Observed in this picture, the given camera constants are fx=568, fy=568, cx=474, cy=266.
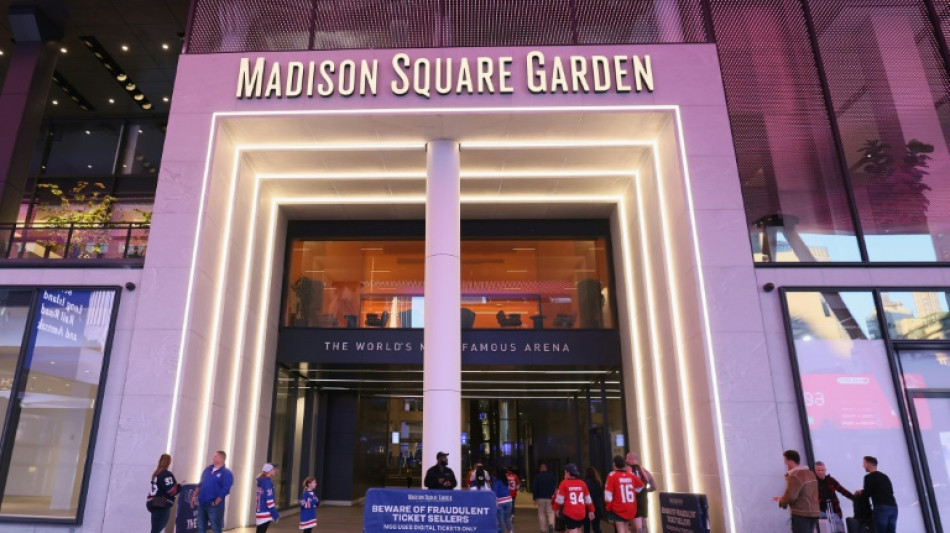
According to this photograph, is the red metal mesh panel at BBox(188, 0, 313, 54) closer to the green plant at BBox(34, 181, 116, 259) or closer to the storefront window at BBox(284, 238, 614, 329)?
the green plant at BBox(34, 181, 116, 259)

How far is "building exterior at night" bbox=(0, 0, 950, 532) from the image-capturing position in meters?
9.89

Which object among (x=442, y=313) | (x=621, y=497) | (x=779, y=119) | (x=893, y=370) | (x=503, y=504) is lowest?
(x=503, y=504)

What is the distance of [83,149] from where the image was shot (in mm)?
18828

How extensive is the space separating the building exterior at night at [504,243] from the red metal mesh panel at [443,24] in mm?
71

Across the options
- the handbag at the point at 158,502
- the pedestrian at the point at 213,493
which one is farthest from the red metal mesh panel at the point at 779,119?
the handbag at the point at 158,502

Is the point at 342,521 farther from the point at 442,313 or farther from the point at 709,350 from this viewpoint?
the point at 709,350

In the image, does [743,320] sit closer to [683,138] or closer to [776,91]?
[683,138]

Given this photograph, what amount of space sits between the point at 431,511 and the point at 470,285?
8152mm

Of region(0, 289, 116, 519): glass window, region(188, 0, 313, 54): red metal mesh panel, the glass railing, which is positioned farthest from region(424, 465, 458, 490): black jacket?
region(188, 0, 313, 54): red metal mesh panel

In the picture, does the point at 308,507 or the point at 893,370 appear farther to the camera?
the point at 893,370

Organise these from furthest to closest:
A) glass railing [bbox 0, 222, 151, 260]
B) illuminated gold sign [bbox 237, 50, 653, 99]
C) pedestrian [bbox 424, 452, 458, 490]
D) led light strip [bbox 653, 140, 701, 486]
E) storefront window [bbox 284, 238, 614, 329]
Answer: storefront window [bbox 284, 238, 614, 329] → glass railing [bbox 0, 222, 151, 260] → illuminated gold sign [bbox 237, 50, 653, 99] → led light strip [bbox 653, 140, 701, 486] → pedestrian [bbox 424, 452, 458, 490]

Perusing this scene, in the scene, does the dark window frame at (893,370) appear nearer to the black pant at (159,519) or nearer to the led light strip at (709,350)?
the led light strip at (709,350)

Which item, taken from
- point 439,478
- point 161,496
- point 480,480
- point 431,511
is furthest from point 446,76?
point 161,496

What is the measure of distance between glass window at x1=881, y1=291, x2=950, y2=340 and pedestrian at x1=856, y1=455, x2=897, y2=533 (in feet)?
10.0
